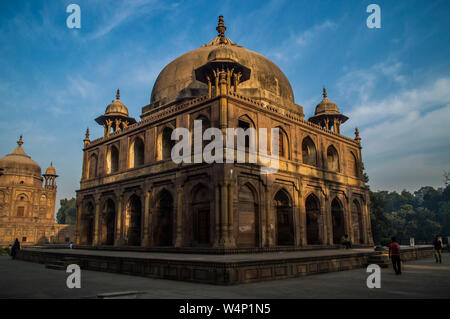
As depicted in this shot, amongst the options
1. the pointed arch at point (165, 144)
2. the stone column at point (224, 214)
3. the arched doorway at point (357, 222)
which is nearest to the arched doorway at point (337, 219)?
the arched doorway at point (357, 222)

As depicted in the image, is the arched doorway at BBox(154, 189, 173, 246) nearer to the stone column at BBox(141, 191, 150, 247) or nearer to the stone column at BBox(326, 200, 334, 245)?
the stone column at BBox(141, 191, 150, 247)

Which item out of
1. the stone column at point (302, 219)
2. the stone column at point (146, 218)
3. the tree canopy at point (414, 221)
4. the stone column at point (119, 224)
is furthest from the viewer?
the tree canopy at point (414, 221)

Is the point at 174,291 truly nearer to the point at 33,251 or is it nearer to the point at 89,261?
the point at 89,261

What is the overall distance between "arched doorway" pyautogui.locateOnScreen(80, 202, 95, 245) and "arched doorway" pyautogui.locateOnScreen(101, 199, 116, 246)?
7.52ft

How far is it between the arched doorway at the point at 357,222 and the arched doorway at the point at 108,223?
1807 cm

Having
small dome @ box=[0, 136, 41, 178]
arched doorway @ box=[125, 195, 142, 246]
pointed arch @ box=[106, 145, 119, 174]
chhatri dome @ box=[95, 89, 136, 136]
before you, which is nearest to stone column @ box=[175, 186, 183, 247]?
arched doorway @ box=[125, 195, 142, 246]

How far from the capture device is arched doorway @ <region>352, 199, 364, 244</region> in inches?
1052

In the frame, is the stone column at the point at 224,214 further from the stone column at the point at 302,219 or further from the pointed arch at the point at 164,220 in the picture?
the stone column at the point at 302,219

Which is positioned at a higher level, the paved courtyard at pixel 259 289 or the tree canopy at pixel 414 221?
the tree canopy at pixel 414 221

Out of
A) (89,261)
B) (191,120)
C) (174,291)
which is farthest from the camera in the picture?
(191,120)

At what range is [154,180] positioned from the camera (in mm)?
21672

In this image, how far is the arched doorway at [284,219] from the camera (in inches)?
834
